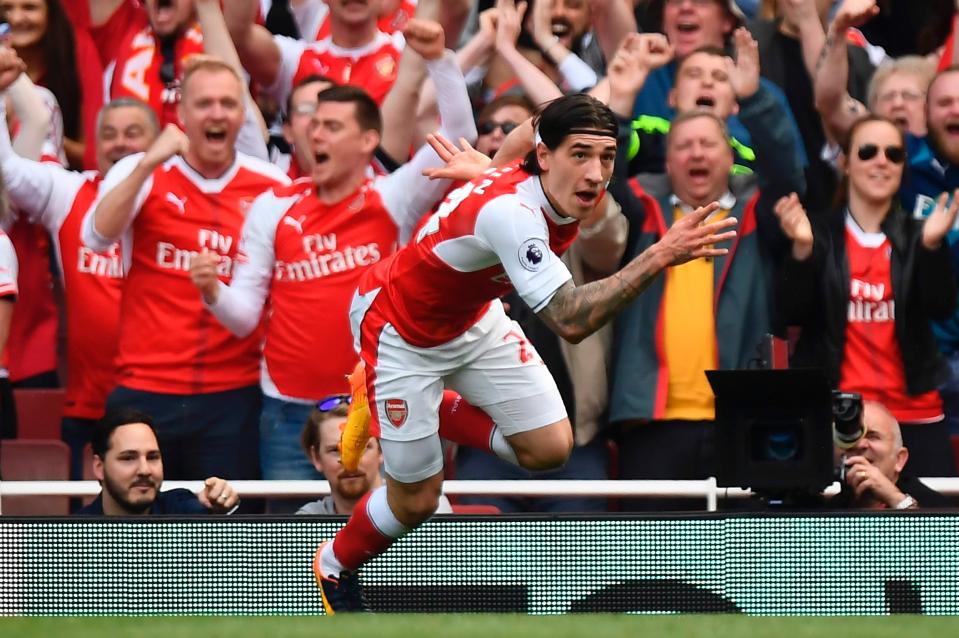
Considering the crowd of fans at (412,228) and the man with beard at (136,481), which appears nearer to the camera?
the man with beard at (136,481)

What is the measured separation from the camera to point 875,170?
27.4ft

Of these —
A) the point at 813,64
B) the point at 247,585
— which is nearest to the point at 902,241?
the point at 813,64

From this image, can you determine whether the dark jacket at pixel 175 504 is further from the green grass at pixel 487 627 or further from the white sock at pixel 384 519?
the green grass at pixel 487 627

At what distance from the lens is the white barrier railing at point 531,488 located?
727 centimetres

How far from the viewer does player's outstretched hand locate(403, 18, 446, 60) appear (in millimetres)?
8273

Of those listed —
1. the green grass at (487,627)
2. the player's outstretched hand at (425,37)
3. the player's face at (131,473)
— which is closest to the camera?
the green grass at (487,627)

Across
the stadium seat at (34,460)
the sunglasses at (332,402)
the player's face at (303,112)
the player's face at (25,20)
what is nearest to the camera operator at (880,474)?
the sunglasses at (332,402)

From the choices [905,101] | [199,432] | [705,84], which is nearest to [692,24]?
[705,84]

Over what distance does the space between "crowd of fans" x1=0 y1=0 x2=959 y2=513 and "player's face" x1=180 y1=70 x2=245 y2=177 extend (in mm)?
14

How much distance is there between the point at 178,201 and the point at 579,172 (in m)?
3.16

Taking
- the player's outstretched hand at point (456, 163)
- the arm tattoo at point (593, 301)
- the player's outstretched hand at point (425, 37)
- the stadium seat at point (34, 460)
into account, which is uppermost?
the player's outstretched hand at point (425, 37)

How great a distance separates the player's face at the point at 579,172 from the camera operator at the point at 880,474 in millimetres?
1789

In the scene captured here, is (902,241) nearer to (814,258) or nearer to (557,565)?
(814,258)

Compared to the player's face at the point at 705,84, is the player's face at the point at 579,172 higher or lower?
lower
